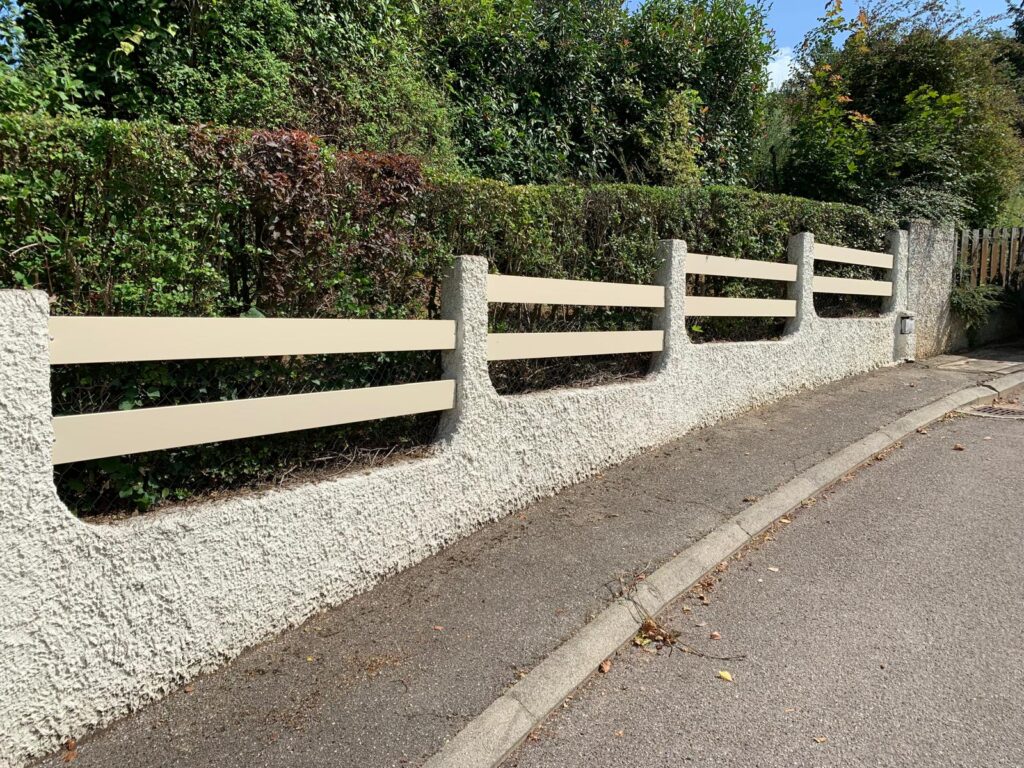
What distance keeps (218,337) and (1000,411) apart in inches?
301

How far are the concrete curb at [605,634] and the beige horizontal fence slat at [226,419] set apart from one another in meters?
1.43

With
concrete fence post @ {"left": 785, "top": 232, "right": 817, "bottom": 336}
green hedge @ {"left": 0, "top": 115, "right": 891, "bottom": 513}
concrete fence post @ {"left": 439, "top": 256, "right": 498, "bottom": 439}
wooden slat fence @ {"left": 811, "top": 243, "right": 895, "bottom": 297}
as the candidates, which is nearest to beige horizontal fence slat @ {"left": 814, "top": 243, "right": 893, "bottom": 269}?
wooden slat fence @ {"left": 811, "top": 243, "right": 895, "bottom": 297}

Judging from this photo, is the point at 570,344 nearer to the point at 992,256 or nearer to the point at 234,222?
the point at 234,222

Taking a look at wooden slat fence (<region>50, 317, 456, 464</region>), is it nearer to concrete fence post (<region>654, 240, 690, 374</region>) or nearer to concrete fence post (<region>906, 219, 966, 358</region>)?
concrete fence post (<region>654, 240, 690, 374</region>)

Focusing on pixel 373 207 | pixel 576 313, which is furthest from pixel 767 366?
pixel 373 207

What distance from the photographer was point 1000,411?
24.7 ft

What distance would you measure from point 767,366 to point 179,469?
569 centimetres

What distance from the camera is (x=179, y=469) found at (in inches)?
119

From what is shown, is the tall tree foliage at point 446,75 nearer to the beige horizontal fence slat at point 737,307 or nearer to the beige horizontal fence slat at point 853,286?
the beige horizontal fence slat at point 853,286

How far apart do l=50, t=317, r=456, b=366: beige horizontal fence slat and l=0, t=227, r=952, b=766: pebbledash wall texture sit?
0.13m

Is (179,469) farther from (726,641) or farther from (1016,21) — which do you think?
(1016,21)

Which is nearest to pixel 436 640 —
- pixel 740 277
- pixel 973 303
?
pixel 740 277

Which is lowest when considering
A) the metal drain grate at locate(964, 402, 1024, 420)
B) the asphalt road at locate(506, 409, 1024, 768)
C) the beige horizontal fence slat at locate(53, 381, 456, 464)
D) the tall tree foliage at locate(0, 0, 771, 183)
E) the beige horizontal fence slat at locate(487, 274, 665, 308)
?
the asphalt road at locate(506, 409, 1024, 768)

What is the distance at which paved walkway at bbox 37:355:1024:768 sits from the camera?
2648mm
